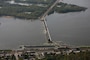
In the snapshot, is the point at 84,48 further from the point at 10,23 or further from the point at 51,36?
the point at 10,23

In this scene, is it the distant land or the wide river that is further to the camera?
the distant land

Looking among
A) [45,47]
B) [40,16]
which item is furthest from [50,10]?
[45,47]

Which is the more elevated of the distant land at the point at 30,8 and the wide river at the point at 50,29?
the distant land at the point at 30,8

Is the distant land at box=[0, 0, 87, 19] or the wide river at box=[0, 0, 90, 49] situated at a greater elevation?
the distant land at box=[0, 0, 87, 19]

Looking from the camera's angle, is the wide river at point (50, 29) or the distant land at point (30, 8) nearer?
the wide river at point (50, 29)

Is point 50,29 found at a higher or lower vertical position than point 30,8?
lower
